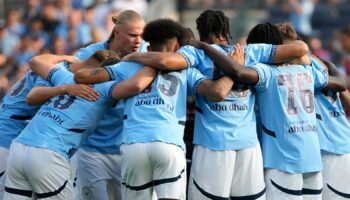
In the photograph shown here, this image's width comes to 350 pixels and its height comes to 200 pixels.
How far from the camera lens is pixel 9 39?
74.2ft

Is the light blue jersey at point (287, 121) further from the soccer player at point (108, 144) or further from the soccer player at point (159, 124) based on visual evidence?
the soccer player at point (108, 144)

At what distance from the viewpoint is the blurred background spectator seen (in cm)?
2172

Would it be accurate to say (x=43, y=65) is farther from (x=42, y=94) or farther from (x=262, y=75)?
(x=262, y=75)

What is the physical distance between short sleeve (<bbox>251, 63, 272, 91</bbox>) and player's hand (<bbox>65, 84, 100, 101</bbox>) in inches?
62.4

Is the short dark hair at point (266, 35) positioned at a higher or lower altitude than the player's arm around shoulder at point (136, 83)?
higher

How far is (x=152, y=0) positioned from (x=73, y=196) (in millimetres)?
14406

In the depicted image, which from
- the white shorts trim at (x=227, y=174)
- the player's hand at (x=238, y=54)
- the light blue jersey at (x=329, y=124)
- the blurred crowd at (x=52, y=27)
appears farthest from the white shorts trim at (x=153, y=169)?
the blurred crowd at (x=52, y=27)

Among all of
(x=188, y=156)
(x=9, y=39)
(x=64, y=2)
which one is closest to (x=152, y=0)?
(x=64, y=2)

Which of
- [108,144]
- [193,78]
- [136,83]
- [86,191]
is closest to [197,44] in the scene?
[193,78]

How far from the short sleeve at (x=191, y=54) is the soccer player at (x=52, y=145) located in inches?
14.2

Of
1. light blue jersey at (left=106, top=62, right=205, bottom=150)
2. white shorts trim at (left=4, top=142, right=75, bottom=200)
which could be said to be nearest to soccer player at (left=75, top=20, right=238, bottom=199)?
light blue jersey at (left=106, top=62, right=205, bottom=150)

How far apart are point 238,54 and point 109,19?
1240cm

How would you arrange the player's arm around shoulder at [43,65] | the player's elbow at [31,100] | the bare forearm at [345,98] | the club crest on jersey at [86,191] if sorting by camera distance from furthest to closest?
the club crest on jersey at [86,191] < the bare forearm at [345,98] < the player's arm around shoulder at [43,65] < the player's elbow at [31,100]

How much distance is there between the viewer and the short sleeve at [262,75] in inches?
376
